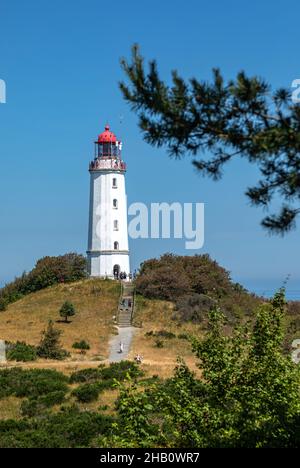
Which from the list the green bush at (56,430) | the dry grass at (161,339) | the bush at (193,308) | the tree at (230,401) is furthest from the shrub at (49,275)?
the tree at (230,401)

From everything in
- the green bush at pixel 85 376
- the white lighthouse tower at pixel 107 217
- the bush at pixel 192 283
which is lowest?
the green bush at pixel 85 376

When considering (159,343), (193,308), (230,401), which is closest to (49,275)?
(193,308)

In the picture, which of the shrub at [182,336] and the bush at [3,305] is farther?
the bush at [3,305]

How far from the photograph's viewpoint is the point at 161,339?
39.7 m

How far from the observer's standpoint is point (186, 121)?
9000 millimetres

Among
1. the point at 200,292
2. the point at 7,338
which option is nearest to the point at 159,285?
the point at 200,292

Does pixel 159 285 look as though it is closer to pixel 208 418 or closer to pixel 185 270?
pixel 185 270

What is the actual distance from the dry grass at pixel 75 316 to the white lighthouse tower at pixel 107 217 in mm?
2422

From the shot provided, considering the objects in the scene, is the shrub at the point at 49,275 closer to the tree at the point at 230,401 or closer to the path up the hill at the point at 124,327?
the path up the hill at the point at 124,327

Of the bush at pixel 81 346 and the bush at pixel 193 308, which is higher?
the bush at pixel 193 308

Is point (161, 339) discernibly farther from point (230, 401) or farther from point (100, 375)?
point (230, 401)

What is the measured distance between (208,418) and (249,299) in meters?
35.8

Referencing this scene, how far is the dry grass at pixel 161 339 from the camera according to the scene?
33000 mm

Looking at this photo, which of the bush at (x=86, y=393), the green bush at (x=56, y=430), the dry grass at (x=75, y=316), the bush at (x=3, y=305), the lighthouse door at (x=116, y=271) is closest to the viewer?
the green bush at (x=56, y=430)
